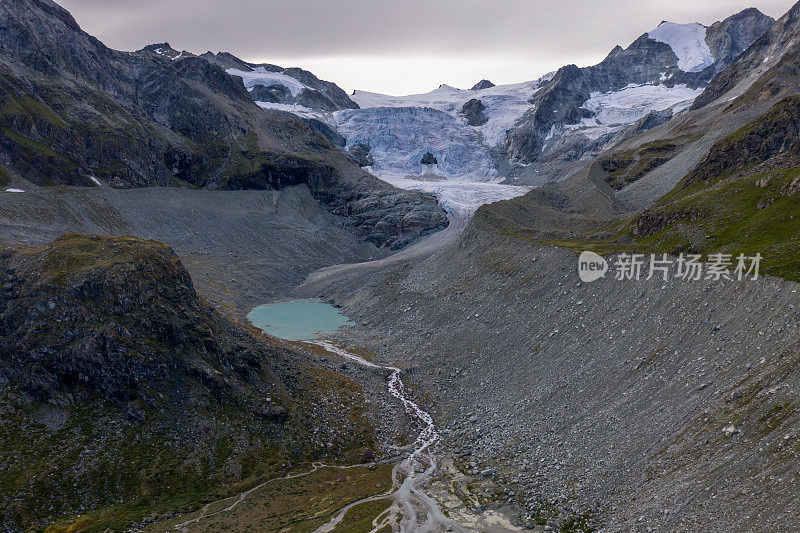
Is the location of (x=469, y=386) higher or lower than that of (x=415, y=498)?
higher

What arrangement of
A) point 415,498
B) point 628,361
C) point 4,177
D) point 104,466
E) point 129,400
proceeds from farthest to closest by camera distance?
point 4,177, point 129,400, point 628,361, point 415,498, point 104,466

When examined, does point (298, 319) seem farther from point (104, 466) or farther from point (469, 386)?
point (104, 466)

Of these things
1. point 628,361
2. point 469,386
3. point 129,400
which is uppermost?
point 628,361

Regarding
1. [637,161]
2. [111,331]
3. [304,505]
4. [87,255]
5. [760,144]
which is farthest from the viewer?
[637,161]

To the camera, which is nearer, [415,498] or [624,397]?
[415,498]

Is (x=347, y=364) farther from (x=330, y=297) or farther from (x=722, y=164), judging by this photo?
(x=722, y=164)

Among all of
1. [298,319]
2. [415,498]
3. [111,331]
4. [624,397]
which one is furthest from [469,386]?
[298,319]

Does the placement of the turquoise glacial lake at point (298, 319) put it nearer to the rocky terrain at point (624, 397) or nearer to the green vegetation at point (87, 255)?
the rocky terrain at point (624, 397)
